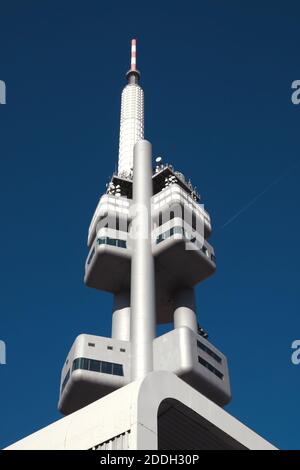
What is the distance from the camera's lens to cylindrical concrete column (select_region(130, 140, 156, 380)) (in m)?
67.1

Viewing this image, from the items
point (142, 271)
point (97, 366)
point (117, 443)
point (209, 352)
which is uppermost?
point (142, 271)

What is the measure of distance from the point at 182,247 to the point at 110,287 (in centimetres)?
1147

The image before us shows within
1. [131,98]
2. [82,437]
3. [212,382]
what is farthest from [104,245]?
[82,437]

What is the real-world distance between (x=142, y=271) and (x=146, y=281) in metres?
1.44

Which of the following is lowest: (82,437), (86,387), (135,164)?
(82,437)

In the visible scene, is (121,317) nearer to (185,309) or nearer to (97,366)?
(185,309)

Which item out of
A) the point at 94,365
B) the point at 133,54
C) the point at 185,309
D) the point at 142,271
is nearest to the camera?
the point at 94,365

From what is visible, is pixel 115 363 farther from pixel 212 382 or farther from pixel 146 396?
pixel 146 396

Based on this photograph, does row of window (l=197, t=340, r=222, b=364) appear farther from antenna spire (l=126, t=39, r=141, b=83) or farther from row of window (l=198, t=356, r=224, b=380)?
antenna spire (l=126, t=39, r=141, b=83)

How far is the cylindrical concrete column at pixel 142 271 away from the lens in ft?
220

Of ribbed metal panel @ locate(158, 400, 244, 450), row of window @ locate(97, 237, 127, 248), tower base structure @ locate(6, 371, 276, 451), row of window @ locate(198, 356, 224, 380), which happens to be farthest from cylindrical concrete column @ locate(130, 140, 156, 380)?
tower base structure @ locate(6, 371, 276, 451)

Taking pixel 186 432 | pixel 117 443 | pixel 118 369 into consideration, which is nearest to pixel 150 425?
pixel 117 443

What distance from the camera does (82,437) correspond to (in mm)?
29578

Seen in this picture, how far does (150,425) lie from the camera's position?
92.3 ft
